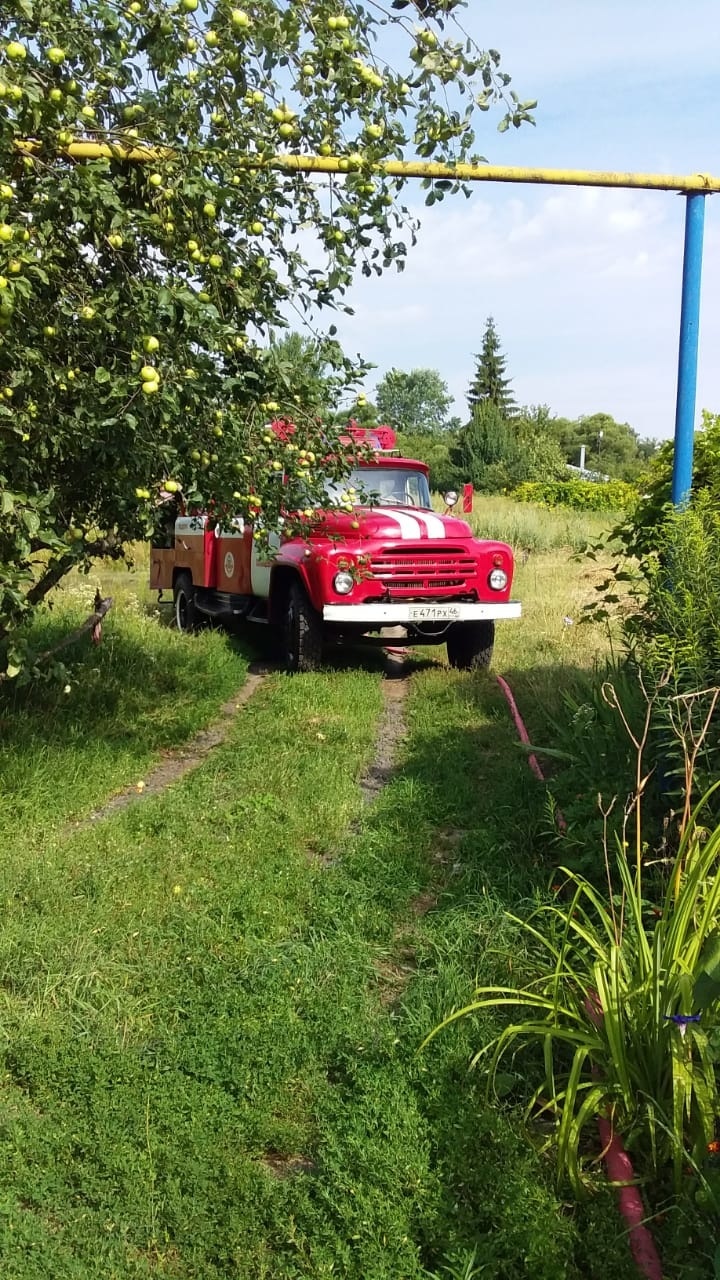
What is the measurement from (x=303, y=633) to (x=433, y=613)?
112 centimetres

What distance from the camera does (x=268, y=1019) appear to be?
295 centimetres

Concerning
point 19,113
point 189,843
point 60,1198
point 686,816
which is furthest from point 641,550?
point 60,1198

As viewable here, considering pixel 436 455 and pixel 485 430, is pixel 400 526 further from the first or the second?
pixel 436 455

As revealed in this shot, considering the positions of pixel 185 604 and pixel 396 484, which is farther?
pixel 185 604

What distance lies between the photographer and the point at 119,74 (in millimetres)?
3508

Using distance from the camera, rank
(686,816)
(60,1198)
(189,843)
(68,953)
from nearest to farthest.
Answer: (60,1198)
(686,816)
(68,953)
(189,843)

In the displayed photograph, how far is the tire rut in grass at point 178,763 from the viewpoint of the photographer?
4977mm

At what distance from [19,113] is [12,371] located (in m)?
0.83

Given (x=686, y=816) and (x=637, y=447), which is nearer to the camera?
(x=686, y=816)

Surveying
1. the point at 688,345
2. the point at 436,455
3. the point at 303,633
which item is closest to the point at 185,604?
the point at 303,633

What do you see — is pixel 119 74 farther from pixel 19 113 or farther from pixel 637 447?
pixel 637 447

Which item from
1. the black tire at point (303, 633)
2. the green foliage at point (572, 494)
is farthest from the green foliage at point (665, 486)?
the green foliage at point (572, 494)

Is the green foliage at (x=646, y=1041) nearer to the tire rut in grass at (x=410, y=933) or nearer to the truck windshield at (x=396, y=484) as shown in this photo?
the tire rut in grass at (x=410, y=933)

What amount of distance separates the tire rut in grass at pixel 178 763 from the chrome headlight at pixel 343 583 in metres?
1.10
